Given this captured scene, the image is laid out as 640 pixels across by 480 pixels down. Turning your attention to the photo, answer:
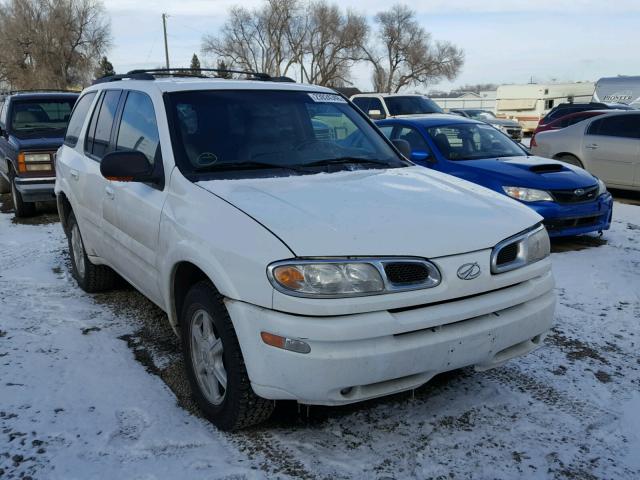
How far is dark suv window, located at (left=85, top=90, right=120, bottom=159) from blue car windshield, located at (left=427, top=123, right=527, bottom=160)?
429cm

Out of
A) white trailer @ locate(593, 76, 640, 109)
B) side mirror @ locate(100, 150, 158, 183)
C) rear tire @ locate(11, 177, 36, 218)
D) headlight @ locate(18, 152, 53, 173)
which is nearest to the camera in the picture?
side mirror @ locate(100, 150, 158, 183)

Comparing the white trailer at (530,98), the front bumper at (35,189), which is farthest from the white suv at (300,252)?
the white trailer at (530,98)

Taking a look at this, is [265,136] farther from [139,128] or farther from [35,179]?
[35,179]

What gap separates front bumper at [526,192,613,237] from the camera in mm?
6523

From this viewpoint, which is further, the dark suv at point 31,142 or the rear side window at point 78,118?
the dark suv at point 31,142

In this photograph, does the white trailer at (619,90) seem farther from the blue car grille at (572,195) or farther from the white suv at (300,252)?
the white suv at (300,252)

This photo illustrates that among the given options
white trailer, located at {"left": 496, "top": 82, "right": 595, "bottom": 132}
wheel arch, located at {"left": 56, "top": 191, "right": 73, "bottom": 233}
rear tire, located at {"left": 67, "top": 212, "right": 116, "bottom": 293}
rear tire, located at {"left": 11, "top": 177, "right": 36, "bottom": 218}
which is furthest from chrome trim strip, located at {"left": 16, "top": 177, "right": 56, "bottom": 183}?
white trailer, located at {"left": 496, "top": 82, "right": 595, "bottom": 132}

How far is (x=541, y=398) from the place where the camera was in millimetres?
3324

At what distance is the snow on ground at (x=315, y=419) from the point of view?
2.71 m

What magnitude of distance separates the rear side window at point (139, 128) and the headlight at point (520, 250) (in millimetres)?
1999

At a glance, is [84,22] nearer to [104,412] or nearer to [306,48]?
[306,48]

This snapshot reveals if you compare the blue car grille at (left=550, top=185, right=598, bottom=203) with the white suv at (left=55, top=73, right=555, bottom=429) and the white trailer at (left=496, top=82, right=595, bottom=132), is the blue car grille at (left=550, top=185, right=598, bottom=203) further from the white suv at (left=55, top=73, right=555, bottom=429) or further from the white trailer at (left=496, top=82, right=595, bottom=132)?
the white trailer at (left=496, top=82, right=595, bottom=132)

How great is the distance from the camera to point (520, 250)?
3.01m

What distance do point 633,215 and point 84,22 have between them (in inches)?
2253
